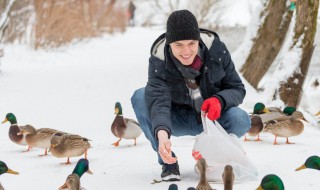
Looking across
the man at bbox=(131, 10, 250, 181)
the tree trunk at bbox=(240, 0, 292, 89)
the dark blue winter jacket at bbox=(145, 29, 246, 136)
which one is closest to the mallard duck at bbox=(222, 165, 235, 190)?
the man at bbox=(131, 10, 250, 181)

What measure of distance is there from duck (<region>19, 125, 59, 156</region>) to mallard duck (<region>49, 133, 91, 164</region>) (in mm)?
487

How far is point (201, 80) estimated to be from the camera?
4.50m

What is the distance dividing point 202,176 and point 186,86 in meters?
0.77

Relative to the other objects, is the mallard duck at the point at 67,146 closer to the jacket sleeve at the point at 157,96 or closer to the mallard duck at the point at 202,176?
the jacket sleeve at the point at 157,96

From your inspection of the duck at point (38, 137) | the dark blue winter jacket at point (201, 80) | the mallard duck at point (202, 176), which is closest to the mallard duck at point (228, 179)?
the mallard duck at point (202, 176)

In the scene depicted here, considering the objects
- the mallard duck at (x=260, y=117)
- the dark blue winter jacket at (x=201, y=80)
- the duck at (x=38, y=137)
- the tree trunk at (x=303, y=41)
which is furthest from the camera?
the tree trunk at (x=303, y=41)

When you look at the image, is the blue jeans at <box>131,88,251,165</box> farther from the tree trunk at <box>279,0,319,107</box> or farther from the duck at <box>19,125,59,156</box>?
the tree trunk at <box>279,0,319,107</box>

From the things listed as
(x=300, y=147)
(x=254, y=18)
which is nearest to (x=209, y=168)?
(x=300, y=147)

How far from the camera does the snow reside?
4.91 m

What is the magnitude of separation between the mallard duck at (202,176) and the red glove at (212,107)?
32 centimetres

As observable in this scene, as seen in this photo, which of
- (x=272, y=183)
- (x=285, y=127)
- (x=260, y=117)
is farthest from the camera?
(x=260, y=117)

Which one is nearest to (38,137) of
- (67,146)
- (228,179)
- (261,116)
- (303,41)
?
(67,146)

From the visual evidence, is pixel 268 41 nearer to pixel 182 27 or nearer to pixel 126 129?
pixel 126 129

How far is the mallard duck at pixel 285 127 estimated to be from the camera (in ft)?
21.7
